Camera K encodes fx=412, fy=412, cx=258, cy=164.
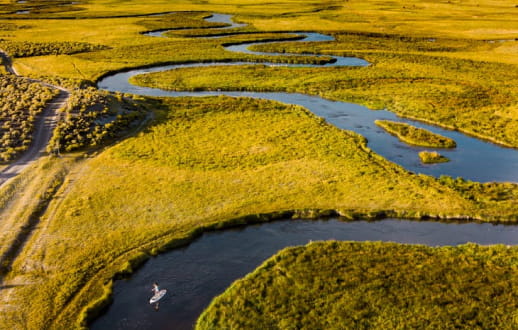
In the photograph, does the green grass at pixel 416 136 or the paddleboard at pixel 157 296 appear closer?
the paddleboard at pixel 157 296

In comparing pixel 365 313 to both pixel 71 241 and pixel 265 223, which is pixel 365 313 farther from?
pixel 71 241

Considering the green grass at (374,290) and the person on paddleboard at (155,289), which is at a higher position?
the person on paddleboard at (155,289)

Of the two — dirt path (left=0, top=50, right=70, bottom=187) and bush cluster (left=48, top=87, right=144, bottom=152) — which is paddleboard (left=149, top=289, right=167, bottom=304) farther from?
bush cluster (left=48, top=87, right=144, bottom=152)

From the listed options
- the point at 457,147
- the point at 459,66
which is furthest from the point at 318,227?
the point at 459,66

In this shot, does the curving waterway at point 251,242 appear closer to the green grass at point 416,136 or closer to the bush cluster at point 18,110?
the green grass at point 416,136

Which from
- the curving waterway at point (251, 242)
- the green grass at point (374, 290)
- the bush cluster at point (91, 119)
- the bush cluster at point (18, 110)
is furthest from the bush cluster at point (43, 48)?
the green grass at point (374, 290)

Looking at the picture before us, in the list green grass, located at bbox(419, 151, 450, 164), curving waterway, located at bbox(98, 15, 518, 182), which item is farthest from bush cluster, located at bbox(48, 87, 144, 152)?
green grass, located at bbox(419, 151, 450, 164)

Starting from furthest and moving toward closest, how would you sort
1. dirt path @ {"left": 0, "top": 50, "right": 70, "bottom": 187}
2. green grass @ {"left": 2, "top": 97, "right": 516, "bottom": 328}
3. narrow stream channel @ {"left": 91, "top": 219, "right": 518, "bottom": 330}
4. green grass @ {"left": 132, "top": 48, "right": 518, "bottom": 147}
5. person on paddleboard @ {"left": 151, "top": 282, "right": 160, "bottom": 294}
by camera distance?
1. green grass @ {"left": 132, "top": 48, "right": 518, "bottom": 147}
2. dirt path @ {"left": 0, "top": 50, "right": 70, "bottom": 187}
3. green grass @ {"left": 2, "top": 97, "right": 516, "bottom": 328}
4. person on paddleboard @ {"left": 151, "top": 282, "right": 160, "bottom": 294}
5. narrow stream channel @ {"left": 91, "top": 219, "right": 518, "bottom": 330}

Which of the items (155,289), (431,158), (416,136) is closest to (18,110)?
(155,289)
